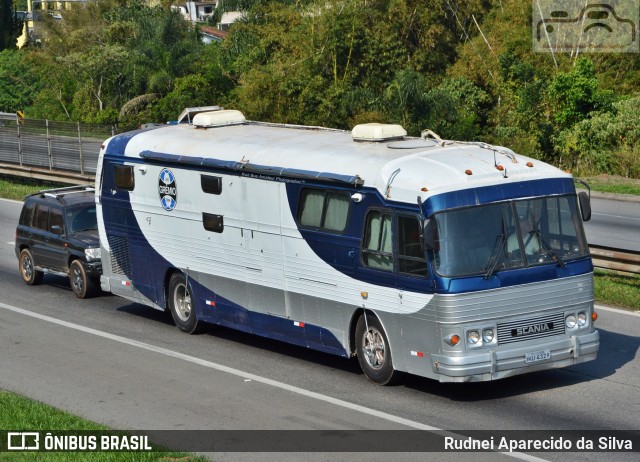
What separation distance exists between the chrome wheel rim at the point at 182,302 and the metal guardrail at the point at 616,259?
23.5ft

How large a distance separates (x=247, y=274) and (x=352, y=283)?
244 centimetres

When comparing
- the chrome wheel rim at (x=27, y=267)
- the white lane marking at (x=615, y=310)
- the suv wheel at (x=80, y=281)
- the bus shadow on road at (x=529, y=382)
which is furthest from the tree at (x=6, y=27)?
the bus shadow on road at (x=529, y=382)

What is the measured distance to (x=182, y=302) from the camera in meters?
18.0

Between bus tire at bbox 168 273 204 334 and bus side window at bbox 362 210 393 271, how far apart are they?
459 centimetres

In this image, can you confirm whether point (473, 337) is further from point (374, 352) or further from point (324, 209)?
point (324, 209)

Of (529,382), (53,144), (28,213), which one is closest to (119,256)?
(28,213)

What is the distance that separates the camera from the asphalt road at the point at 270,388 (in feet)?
40.5

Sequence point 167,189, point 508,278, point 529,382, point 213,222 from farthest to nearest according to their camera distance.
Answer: point 167,189, point 213,222, point 529,382, point 508,278

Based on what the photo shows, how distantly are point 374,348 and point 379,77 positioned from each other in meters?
35.9

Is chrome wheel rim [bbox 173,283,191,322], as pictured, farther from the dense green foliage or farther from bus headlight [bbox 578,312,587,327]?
the dense green foliage

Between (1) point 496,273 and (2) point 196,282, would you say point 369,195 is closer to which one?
(1) point 496,273

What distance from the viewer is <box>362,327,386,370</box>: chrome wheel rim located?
13945mm

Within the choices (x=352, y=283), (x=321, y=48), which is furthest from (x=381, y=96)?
(x=352, y=283)

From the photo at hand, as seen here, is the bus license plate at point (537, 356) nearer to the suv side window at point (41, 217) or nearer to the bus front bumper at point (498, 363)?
the bus front bumper at point (498, 363)
